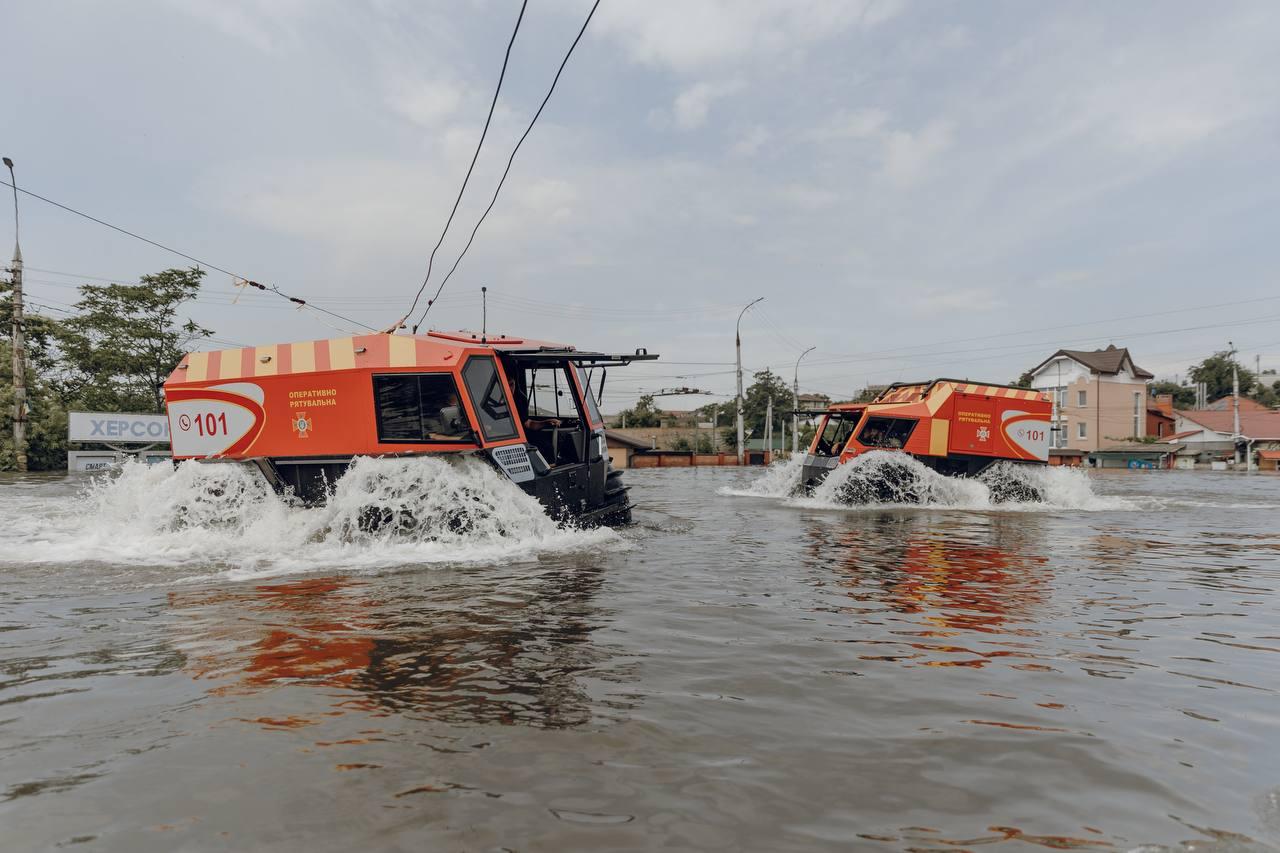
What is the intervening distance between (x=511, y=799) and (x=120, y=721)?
1.90m

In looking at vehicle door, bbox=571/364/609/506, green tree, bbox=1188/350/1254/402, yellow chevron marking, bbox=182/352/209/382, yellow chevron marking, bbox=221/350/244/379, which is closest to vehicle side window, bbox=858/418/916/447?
vehicle door, bbox=571/364/609/506

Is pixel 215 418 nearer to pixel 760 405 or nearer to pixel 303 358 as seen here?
pixel 303 358

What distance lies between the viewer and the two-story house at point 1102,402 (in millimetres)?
49531

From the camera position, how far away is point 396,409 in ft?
28.4

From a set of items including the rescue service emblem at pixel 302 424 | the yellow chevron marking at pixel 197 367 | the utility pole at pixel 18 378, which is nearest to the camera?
the rescue service emblem at pixel 302 424

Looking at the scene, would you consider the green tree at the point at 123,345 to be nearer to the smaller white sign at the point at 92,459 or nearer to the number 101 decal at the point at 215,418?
the smaller white sign at the point at 92,459

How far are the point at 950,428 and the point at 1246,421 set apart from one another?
4974 centimetres

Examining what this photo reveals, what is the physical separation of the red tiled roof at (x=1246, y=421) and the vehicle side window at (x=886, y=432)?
153 feet

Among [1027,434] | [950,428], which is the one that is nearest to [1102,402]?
[1027,434]

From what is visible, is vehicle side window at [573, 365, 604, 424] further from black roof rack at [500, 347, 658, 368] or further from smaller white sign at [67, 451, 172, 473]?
smaller white sign at [67, 451, 172, 473]

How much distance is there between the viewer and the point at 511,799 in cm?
243

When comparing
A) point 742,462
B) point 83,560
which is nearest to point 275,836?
point 83,560

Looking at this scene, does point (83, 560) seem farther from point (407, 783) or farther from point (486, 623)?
point (407, 783)

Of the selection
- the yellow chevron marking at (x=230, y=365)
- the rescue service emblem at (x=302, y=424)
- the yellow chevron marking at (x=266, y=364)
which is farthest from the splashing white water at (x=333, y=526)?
the yellow chevron marking at (x=266, y=364)
